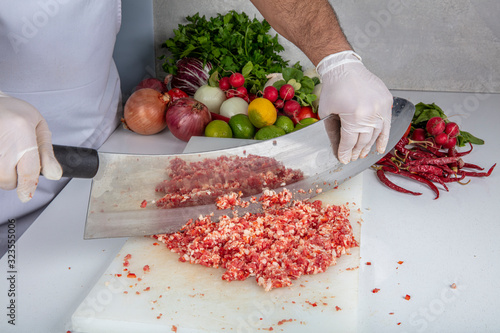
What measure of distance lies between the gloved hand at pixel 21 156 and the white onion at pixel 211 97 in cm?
127

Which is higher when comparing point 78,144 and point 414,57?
point 414,57

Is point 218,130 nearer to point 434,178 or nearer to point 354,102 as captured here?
point 354,102

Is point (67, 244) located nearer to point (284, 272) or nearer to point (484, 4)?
point (284, 272)

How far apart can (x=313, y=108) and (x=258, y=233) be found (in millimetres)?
1082

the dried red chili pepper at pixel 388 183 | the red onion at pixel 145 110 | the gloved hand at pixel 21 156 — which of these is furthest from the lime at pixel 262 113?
the gloved hand at pixel 21 156

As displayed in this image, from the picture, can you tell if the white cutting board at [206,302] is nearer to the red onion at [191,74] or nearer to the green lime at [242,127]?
the green lime at [242,127]

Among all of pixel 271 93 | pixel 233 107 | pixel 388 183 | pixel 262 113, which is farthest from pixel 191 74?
pixel 388 183

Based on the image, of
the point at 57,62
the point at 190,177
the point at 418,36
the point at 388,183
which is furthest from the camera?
the point at 418,36

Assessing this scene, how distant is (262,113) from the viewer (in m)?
2.04

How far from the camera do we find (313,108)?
228 cm

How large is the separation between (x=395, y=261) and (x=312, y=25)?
34.9 inches

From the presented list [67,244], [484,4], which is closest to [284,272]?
[67,244]

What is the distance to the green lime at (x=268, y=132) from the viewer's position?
1945 mm

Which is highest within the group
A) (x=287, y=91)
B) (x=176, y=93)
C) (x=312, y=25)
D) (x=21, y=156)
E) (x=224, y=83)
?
(x=312, y=25)
